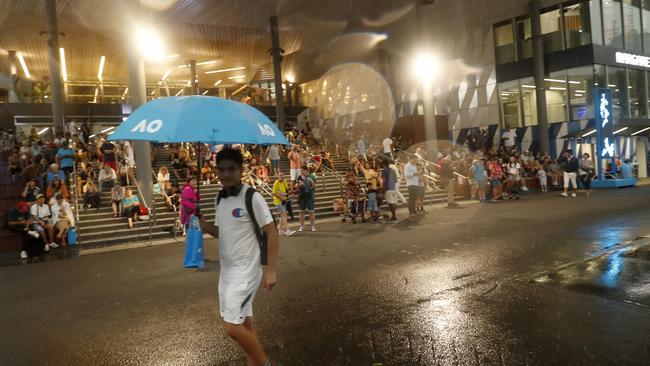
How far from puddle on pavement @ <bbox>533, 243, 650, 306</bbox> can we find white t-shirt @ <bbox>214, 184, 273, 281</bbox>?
4.29 m

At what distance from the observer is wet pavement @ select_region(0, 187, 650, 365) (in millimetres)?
4086

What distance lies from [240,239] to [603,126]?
73.3ft

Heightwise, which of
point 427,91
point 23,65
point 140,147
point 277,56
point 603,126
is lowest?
point 603,126

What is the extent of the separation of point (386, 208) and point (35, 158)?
12757 millimetres

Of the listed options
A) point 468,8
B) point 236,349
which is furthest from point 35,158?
point 468,8

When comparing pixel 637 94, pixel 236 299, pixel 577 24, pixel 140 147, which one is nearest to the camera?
pixel 236 299

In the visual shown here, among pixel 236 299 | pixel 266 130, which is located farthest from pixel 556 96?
pixel 236 299

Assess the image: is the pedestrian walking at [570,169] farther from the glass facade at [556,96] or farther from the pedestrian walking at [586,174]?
the glass facade at [556,96]

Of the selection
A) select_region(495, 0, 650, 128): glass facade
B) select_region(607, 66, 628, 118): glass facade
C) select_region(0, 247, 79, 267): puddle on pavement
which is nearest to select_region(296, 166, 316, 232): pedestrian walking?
select_region(0, 247, 79, 267): puddle on pavement

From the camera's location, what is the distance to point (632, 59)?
2719 cm

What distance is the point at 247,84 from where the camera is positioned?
4234cm

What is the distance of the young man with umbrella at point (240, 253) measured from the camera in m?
3.18

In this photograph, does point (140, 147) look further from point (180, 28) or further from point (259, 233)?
point (259, 233)

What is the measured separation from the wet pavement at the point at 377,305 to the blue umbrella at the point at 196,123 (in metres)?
1.99
